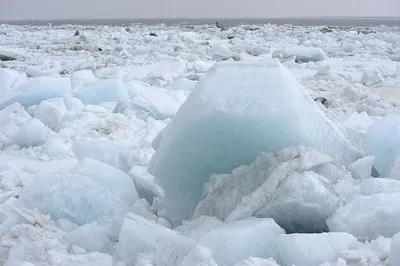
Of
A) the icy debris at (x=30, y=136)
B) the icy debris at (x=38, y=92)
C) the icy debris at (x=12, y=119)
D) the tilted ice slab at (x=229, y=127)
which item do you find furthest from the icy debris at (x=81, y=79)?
the tilted ice slab at (x=229, y=127)

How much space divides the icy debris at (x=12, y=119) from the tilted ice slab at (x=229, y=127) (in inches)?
69.2

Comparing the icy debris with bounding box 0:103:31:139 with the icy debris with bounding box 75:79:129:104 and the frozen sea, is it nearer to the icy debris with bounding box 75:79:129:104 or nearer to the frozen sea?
the icy debris with bounding box 75:79:129:104

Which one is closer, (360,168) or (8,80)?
(360,168)

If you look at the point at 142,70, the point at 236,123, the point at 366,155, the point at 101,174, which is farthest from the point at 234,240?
the point at 142,70

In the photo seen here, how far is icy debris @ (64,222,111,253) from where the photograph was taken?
63.0 inches

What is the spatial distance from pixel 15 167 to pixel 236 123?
143 centimetres

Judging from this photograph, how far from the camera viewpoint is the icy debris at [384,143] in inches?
78.2

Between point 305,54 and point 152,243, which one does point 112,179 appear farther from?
point 305,54

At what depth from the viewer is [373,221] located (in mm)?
1444

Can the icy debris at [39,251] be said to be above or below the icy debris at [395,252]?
below

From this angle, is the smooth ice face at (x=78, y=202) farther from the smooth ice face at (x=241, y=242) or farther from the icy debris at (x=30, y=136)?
the icy debris at (x=30, y=136)

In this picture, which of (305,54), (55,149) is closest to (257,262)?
(55,149)

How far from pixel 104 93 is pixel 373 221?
10.2ft

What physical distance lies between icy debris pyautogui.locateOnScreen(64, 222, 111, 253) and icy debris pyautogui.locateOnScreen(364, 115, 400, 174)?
1076 mm
